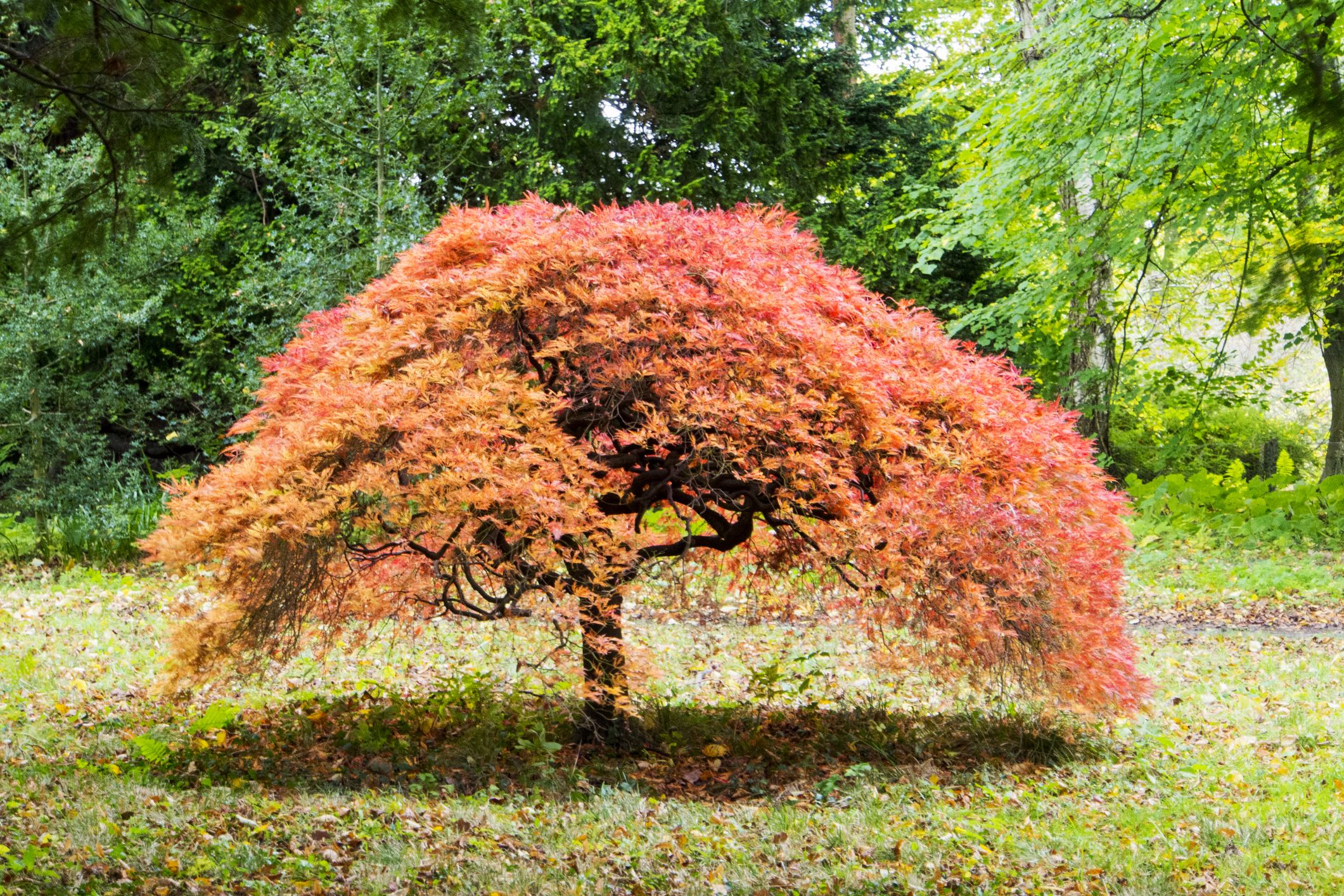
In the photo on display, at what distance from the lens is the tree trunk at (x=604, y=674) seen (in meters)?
4.50

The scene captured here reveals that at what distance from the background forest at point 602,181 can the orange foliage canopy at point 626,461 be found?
10.9 feet

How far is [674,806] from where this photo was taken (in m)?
4.29

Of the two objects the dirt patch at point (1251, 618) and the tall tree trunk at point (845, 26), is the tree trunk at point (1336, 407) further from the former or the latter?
the tall tree trunk at point (845, 26)

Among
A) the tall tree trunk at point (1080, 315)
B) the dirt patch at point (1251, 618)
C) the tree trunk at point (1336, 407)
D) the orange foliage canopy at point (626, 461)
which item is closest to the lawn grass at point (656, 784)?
the orange foliage canopy at point (626, 461)

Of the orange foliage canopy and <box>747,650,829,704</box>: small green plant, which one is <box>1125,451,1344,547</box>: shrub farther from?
the orange foliage canopy

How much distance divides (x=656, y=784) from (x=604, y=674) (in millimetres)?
540

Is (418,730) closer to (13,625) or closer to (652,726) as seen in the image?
(652,726)

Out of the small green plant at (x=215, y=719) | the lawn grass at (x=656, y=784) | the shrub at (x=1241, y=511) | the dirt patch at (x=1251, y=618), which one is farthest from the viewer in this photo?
the shrub at (x=1241, y=511)

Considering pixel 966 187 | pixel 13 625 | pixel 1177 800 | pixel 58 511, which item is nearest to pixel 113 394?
pixel 58 511

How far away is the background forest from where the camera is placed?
8.84 metres

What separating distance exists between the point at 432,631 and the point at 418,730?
9.01ft

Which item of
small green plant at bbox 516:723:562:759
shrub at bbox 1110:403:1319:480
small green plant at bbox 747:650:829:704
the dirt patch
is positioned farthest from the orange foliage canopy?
shrub at bbox 1110:403:1319:480

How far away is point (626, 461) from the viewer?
4.69 metres

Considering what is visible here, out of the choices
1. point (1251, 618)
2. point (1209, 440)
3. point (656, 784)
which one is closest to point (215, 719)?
point (656, 784)
